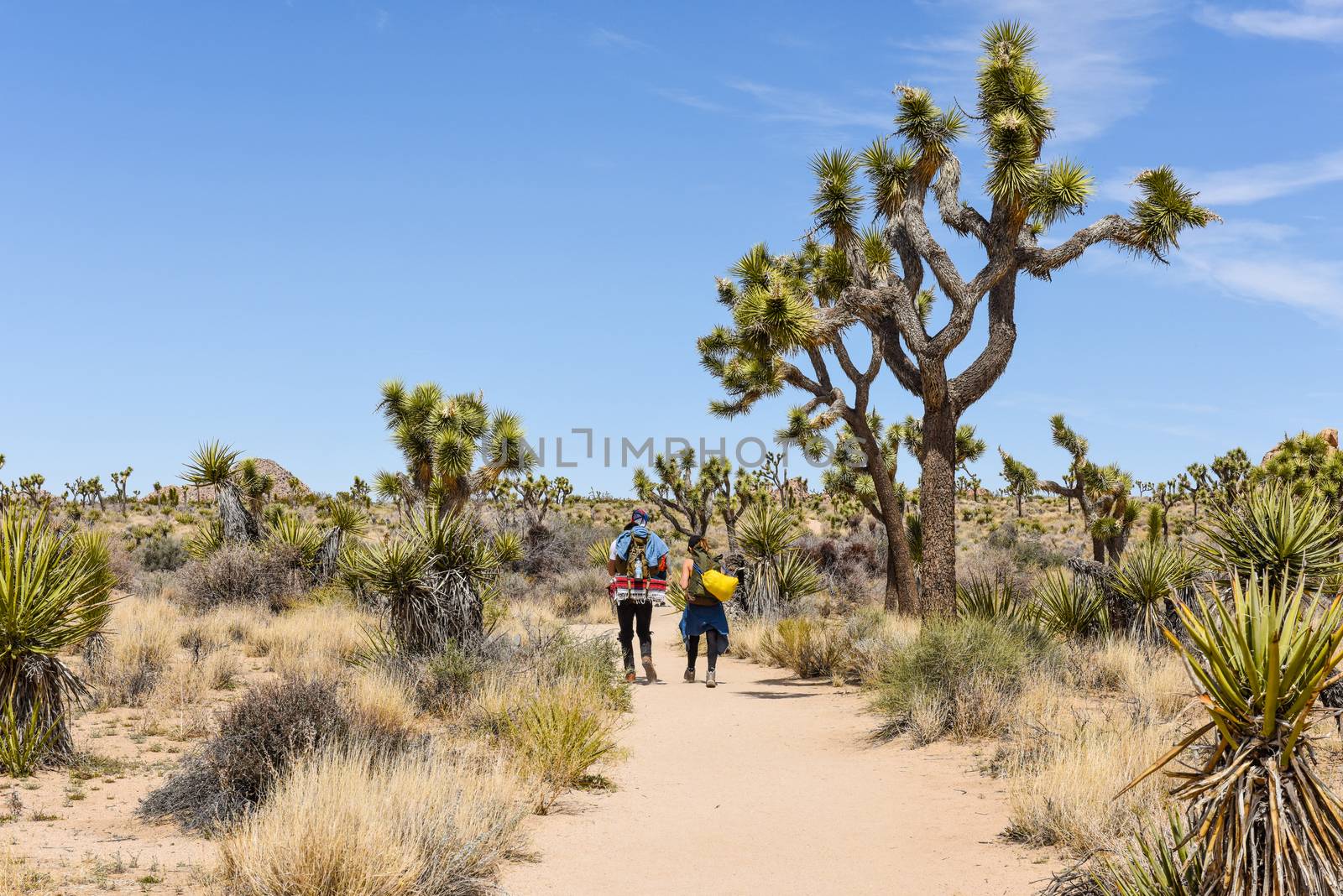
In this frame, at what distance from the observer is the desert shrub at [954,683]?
8609 millimetres

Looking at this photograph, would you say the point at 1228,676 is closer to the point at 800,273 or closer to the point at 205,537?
the point at 800,273

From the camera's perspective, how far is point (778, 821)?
6.62m

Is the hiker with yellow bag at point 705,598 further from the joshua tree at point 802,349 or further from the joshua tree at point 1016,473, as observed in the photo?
the joshua tree at point 1016,473

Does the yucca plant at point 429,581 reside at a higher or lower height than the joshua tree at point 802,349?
lower

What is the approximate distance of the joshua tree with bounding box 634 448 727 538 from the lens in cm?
3150

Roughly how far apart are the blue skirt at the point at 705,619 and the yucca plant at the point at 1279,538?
5215mm

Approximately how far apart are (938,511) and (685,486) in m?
→ 19.1

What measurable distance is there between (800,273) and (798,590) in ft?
21.2

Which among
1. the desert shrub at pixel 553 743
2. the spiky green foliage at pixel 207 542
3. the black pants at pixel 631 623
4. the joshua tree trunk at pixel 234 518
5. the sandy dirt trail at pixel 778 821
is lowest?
the sandy dirt trail at pixel 778 821

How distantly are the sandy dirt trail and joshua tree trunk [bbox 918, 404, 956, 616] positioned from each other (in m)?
3.42

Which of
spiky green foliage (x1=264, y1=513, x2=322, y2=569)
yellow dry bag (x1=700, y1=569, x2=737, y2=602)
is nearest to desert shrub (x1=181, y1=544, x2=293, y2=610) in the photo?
spiky green foliage (x1=264, y1=513, x2=322, y2=569)

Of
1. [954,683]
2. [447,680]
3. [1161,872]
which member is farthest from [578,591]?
[1161,872]

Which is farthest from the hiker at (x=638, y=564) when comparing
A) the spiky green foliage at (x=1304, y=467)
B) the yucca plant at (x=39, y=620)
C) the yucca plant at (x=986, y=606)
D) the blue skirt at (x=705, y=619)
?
the spiky green foliage at (x=1304, y=467)

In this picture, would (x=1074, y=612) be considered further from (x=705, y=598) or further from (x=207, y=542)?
(x=207, y=542)
